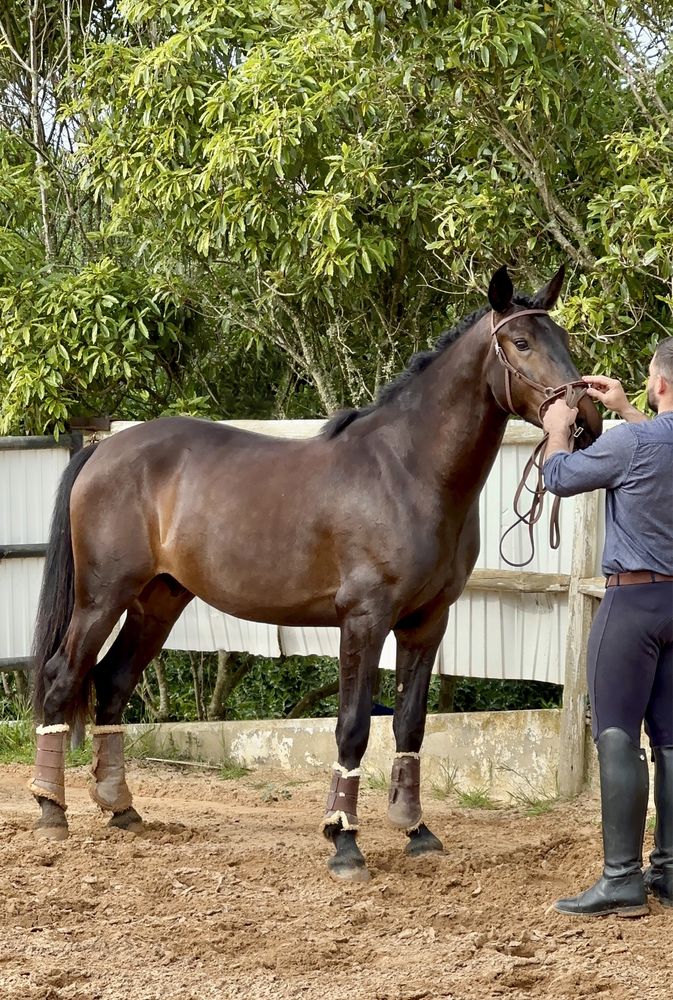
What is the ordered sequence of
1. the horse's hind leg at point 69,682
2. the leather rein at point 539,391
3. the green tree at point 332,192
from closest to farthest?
the leather rein at point 539,391 → the horse's hind leg at point 69,682 → the green tree at point 332,192

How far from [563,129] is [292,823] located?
373 centimetres

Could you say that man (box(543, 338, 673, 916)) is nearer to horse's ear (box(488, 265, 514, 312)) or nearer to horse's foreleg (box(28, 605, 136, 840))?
horse's ear (box(488, 265, 514, 312))

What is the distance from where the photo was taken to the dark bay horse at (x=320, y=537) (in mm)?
4309

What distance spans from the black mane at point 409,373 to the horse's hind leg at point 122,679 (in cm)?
115

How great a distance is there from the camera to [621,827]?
3.73 m

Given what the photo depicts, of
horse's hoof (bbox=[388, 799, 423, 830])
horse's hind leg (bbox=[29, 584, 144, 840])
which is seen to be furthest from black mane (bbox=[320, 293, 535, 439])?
horse's hoof (bbox=[388, 799, 423, 830])

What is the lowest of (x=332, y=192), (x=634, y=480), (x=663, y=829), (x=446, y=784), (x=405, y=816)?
(x=446, y=784)

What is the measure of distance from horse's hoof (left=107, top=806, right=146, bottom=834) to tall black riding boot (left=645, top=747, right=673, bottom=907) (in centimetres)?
229

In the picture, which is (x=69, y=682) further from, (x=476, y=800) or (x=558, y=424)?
(x=558, y=424)

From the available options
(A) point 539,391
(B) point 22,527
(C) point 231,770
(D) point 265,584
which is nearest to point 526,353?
(A) point 539,391

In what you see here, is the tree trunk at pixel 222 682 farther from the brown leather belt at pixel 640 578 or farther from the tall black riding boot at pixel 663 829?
the brown leather belt at pixel 640 578

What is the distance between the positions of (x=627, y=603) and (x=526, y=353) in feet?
3.27

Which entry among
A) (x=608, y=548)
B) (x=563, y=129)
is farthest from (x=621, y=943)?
(x=563, y=129)

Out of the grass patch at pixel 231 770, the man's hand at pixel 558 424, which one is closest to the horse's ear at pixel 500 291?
the man's hand at pixel 558 424
